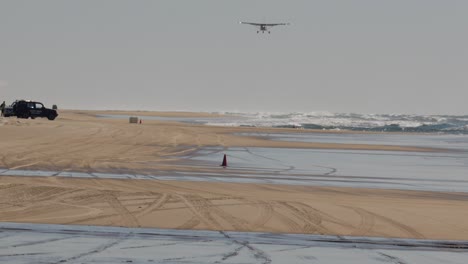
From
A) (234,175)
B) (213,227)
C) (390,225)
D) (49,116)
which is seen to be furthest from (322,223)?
(49,116)

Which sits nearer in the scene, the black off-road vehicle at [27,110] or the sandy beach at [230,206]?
the sandy beach at [230,206]

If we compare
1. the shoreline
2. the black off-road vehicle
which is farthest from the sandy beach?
the black off-road vehicle

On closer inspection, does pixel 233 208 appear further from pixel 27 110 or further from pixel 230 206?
pixel 27 110

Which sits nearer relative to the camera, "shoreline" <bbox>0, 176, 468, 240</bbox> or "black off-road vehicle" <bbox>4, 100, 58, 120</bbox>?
"shoreline" <bbox>0, 176, 468, 240</bbox>

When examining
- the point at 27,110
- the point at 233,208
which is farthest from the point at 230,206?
the point at 27,110

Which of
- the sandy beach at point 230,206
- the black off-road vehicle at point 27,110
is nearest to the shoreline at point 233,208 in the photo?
the sandy beach at point 230,206

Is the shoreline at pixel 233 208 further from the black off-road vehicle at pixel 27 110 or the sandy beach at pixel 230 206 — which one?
the black off-road vehicle at pixel 27 110

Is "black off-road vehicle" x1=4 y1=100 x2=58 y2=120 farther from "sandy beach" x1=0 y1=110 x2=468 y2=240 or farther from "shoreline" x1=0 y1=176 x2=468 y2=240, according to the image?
"shoreline" x1=0 y1=176 x2=468 y2=240

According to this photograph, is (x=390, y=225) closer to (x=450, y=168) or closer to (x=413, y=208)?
(x=413, y=208)
